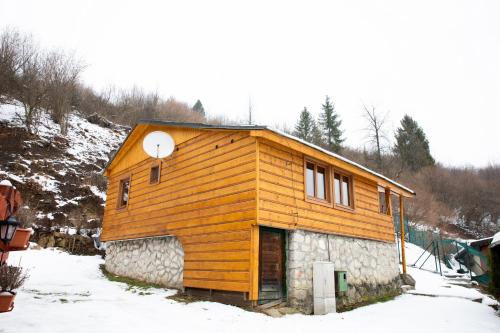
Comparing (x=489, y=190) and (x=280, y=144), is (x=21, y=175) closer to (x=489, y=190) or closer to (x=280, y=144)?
(x=280, y=144)

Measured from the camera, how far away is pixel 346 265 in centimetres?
1014

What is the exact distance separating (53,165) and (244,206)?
16.4m

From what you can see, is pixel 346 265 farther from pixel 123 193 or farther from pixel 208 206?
pixel 123 193

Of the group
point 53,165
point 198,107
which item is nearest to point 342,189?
point 53,165

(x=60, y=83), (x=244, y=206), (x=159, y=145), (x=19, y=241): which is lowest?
(x=19, y=241)

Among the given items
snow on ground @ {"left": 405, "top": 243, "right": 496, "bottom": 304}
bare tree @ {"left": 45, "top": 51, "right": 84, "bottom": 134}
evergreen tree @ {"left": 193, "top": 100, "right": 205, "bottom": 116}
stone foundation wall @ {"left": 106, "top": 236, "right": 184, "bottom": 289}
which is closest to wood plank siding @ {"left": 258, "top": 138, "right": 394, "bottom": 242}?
stone foundation wall @ {"left": 106, "top": 236, "right": 184, "bottom": 289}

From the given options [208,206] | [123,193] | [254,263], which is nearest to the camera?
[254,263]

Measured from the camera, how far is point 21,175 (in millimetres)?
17797

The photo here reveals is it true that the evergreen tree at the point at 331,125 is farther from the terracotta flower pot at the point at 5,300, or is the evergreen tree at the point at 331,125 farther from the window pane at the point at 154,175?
the terracotta flower pot at the point at 5,300

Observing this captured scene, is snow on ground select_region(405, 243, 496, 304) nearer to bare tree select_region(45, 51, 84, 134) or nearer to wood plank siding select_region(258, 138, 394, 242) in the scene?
wood plank siding select_region(258, 138, 394, 242)

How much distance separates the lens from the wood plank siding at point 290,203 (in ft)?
26.2

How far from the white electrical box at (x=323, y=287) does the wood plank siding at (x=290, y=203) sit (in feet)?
3.21

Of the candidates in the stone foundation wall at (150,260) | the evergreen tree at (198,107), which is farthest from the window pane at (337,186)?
the evergreen tree at (198,107)

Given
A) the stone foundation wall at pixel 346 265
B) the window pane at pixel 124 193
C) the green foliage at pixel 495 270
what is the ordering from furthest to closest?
the window pane at pixel 124 193 < the green foliage at pixel 495 270 < the stone foundation wall at pixel 346 265
